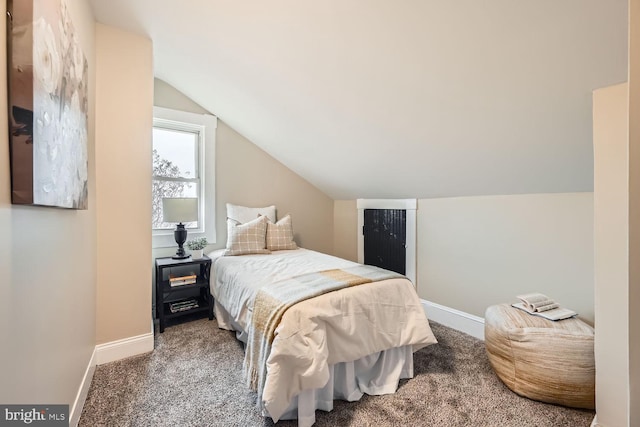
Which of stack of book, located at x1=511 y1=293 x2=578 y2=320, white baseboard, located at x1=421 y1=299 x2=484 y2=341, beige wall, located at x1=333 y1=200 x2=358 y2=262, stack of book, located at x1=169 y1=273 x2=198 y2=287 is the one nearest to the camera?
stack of book, located at x1=511 y1=293 x2=578 y2=320

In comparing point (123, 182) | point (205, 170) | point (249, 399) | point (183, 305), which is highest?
point (205, 170)

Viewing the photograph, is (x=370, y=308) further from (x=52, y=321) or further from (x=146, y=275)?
(x=146, y=275)

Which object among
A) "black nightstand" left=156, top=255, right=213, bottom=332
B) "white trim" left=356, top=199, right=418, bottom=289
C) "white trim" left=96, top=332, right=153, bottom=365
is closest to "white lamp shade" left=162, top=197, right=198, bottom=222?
"black nightstand" left=156, top=255, right=213, bottom=332

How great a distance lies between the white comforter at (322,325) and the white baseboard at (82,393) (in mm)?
883

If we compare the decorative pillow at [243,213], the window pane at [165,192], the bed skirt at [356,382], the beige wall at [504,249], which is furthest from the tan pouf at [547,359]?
the window pane at [165,192]

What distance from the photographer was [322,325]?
1468 millimetres

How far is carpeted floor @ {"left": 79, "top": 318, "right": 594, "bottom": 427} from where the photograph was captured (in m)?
1.43

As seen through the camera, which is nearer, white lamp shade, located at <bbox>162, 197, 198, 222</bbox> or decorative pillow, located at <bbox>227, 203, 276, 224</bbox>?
white lamp shade, located at <bbox>162, 197, 198, 222</bbox>

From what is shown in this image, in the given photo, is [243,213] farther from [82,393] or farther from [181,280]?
[82,393]

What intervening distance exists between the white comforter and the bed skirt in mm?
104

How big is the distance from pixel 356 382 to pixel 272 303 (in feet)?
2.46

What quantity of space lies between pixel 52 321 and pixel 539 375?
2.40 meters


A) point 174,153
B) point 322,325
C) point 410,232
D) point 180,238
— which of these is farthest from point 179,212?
point 410,232

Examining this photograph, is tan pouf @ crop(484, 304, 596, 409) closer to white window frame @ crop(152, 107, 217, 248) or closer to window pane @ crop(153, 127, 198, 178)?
white window frame @ crop(152, 107, 217, 248)
